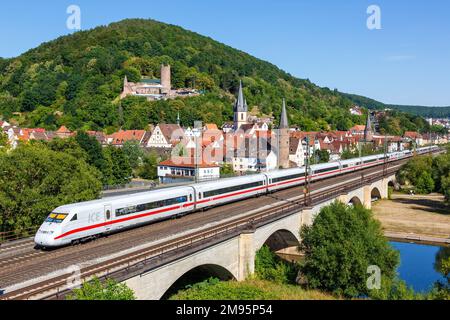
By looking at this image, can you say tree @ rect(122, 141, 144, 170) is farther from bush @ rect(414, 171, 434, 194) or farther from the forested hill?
bush @ rect(414, 171, 434, 194)

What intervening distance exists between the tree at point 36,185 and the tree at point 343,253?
17.9 metres

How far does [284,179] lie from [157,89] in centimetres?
12889

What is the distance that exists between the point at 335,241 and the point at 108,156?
47921 millimetres

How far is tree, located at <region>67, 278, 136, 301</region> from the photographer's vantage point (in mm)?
16516

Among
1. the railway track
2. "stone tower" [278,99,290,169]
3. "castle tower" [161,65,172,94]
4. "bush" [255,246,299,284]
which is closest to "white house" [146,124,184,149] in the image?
"stone tower" [278,99,290,169]

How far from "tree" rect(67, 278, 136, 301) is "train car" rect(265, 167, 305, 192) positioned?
31326 millimetres

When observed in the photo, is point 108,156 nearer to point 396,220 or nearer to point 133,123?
point 396,220

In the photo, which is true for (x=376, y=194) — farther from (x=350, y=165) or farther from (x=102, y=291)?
(x=102, y=291)

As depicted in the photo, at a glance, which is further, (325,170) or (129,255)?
(325,170)

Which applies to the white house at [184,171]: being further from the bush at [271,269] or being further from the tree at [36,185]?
the bush at [271,269]

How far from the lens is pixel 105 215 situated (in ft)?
86.9

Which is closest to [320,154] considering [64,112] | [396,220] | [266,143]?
[266,143]

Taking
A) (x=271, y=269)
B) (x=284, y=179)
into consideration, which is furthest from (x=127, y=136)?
(x=271, y=269)

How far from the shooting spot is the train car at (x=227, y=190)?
36281mm
